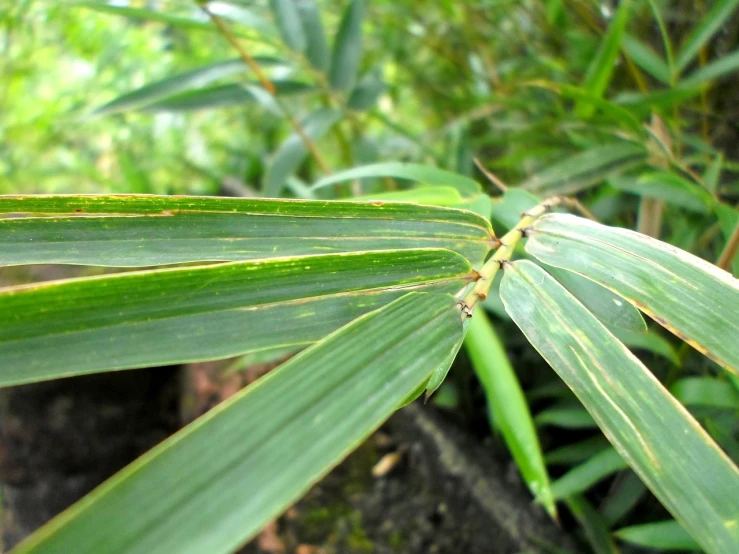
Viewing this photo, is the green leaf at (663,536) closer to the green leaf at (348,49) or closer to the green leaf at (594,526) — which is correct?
the green leaf at (594,526)

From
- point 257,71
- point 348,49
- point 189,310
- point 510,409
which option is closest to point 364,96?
point 348,49

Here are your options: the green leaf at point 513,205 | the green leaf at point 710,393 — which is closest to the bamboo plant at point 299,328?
the green leaf at point 513,205

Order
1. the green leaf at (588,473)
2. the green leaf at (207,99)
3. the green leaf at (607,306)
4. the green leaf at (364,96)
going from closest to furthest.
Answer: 1. the green leaf at (607,306)
2. the green leaf at (588,473)
3. the green leaf at (207,99)
4. the green leaf at (364,96)

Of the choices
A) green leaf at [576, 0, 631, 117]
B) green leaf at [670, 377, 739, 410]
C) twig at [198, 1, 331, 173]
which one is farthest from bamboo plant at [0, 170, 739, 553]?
twig at [198, 1, 331, 173]

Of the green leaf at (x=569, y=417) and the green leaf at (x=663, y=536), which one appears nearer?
the green leaf at (x=663, y=536)

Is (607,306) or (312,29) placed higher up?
(312,29)

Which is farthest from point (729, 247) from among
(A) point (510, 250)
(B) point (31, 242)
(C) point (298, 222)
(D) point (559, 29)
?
(D) point (559, 29)

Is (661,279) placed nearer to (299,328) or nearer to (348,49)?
(299,328)
